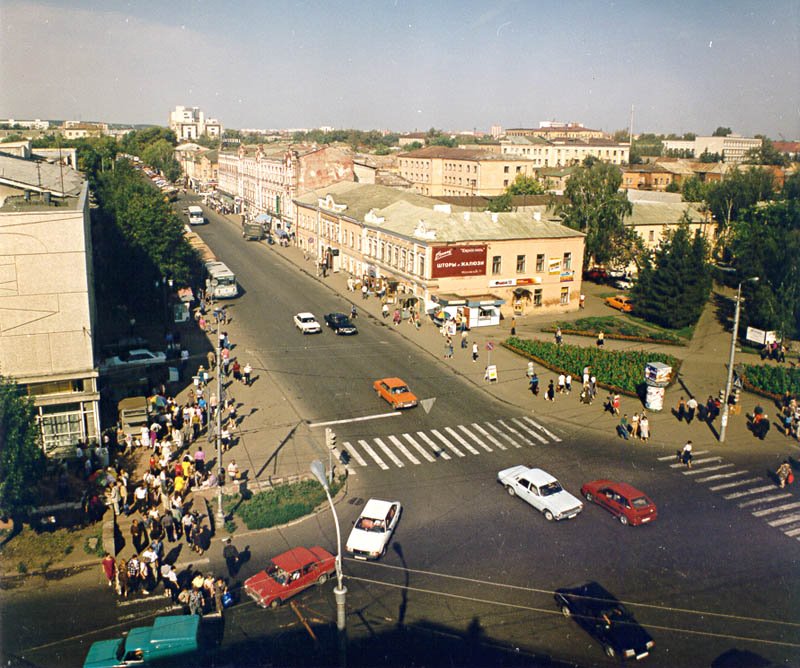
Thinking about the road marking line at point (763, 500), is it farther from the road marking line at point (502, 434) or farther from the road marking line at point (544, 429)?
the road marking line at point (502, 434)

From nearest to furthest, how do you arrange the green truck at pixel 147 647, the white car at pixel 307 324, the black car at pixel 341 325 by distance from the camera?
the green truck at pixel 147 647 < the white car at pixel 307 324 < the black car at pixel 341 325

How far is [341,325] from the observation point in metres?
46.3

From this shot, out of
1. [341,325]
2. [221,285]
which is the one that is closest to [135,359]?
[341,325]

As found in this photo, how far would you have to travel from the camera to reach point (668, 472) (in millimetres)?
27719

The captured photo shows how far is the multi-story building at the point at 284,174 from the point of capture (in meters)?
83.5

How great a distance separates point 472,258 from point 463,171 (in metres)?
69.9

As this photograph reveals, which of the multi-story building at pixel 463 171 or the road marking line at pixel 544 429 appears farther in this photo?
the multi-story building at pixel 463 171

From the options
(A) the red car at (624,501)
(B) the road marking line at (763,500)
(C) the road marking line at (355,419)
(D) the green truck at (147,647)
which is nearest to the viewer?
(D) the green truck at (147,647)

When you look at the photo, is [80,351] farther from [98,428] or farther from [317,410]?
[317,410]

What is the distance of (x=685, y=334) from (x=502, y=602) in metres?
35.8

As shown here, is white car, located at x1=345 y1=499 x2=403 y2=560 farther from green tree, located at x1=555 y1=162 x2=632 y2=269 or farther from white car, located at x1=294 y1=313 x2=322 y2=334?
green tree, located at x1=555 y1=162 x2=632 y2=269

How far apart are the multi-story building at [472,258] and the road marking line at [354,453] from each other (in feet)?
69.7

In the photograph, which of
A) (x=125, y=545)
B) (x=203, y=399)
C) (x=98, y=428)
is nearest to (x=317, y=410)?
(x=203, y=399)

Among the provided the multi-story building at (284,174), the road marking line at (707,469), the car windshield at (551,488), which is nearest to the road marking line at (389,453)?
the car windshield at (551,488)
